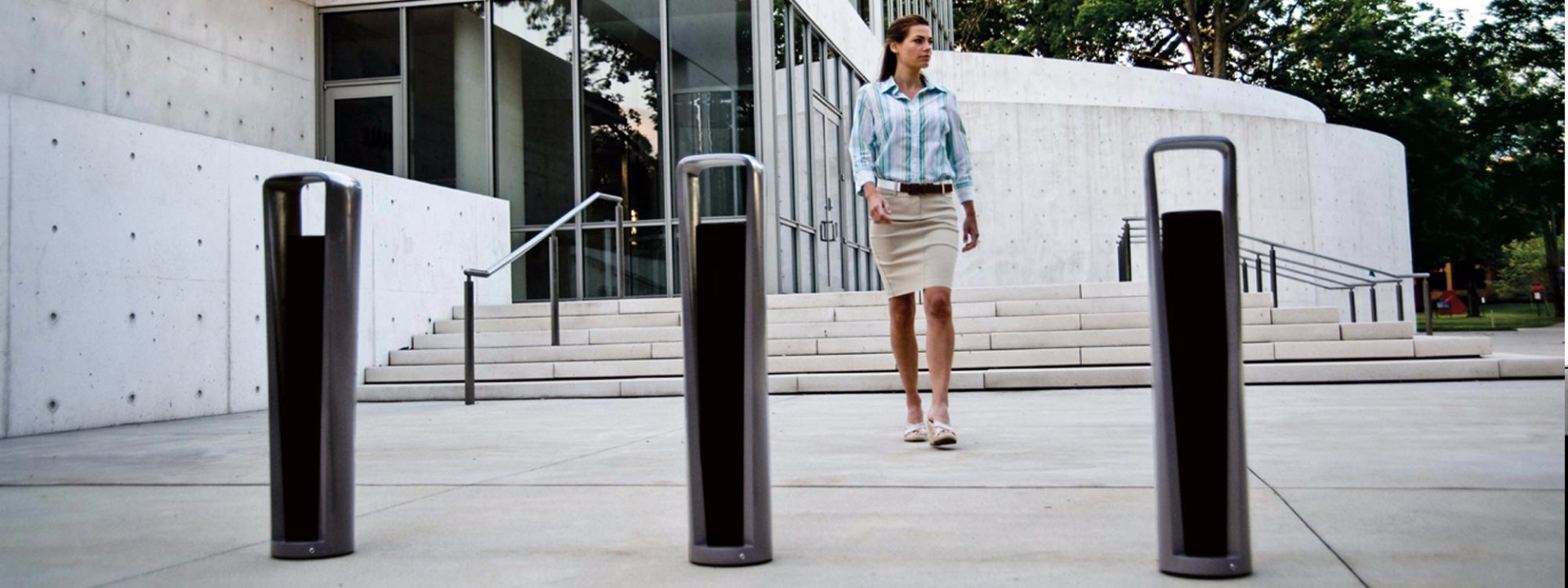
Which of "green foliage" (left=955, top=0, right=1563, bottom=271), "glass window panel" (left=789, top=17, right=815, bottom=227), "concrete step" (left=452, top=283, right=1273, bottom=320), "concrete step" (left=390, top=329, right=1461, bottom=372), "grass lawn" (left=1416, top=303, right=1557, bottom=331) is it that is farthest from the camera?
"grass lawn" (left=1416, top=303, right=1557, bottom=331)

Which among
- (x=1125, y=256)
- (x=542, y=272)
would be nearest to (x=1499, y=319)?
(x=1125, y=256)

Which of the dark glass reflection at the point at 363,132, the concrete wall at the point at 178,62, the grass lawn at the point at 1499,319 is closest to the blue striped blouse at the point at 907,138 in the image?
the concrete wall at the point at 178,62

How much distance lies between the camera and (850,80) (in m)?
19.1

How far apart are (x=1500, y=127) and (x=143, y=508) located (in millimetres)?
32659

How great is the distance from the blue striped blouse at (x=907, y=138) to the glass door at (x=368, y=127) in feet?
34.7

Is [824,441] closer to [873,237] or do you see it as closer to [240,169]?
[873,237]

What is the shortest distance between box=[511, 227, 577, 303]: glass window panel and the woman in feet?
29.7

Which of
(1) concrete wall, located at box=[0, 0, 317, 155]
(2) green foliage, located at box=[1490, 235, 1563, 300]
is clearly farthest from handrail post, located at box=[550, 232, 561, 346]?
(2) green foliage, located at box=[1490, 235, 1563, 300]

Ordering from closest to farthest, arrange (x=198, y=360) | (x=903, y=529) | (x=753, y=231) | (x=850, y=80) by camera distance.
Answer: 1. (x=753, y=231)
2. (x=903, y=529)
3. (x=198, y=360)
4. (x=850, y=80)

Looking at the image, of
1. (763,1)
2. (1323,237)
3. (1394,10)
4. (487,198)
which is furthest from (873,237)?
(1394,10)

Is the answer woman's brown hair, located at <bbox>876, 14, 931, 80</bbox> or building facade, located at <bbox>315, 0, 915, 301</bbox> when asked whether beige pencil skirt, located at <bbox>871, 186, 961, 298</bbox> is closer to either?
woman's brown hair, located at <bbox>876, 14, 931, 80</bbox>

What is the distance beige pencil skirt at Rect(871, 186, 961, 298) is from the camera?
4715mm

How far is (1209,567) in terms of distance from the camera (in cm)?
230

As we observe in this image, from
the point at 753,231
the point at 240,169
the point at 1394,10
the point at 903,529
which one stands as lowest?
the point at 903,529
